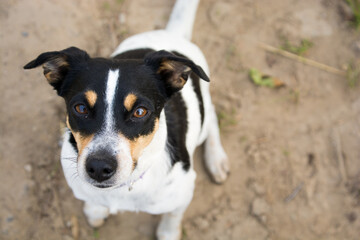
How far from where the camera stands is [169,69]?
10.0 ft

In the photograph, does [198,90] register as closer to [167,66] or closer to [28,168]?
[167,66]

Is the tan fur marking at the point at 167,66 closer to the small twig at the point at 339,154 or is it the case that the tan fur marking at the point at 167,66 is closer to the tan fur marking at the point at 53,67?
the tan fur marking at the point at 53,67

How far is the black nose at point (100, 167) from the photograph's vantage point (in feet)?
8.25

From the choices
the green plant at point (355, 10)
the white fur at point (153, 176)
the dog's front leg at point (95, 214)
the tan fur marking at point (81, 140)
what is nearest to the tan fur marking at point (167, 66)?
the white fur at point (153, 176)

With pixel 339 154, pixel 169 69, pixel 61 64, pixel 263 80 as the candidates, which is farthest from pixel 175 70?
pixel 339 154

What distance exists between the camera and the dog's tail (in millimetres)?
4734

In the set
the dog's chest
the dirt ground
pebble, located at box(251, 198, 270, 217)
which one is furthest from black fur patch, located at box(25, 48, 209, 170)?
pebble, located at box(251, 198, 270, 217)

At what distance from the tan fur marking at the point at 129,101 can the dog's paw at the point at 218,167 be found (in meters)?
2.37

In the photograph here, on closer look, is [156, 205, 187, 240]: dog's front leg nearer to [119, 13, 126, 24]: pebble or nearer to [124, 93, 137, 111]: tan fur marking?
[124, 93, 137, 111]: tan fur marking

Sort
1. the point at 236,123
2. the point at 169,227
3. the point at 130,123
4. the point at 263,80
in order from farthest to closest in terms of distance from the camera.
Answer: the point at 263,80, the point at 236,123, the point at 169,227, the point at 130,123

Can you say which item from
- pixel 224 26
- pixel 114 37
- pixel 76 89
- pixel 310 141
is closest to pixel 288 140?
pixel 310 141

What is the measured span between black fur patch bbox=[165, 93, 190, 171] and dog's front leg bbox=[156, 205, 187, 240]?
91cm

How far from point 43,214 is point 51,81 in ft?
6.86

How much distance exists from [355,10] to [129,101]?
Answer: 5.03 meters
